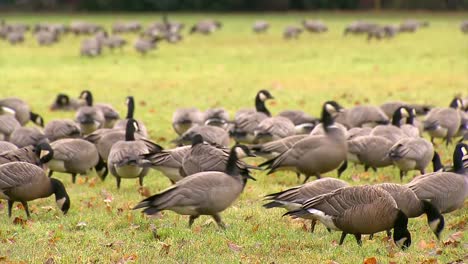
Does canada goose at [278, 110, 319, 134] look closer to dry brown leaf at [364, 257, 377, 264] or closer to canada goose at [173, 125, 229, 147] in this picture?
canada goose at [173, 125, 229, 147]

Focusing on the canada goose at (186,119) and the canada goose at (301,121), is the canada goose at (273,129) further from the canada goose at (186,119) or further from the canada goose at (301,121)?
the canada goose at (186,119)

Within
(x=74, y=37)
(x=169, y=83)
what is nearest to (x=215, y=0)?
(x=74, y=37)

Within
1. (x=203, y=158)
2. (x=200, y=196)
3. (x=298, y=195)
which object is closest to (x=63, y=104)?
(x=203, y=158)

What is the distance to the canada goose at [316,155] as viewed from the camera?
11141 mm

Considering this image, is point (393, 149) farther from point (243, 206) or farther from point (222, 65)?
point (222, 65)

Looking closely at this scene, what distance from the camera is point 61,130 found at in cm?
1346

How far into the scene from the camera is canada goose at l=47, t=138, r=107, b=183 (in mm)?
11492

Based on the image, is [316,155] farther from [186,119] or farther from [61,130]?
[61,130]

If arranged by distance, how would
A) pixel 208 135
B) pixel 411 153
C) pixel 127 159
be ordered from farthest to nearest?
1. pixel 208 135
2. pixel 411 153
3. pixel 127 159

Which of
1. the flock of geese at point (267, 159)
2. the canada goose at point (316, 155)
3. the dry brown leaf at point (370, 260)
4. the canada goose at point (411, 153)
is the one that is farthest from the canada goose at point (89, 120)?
the dry brown leaf at point (370, 260)

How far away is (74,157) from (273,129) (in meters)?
3.43

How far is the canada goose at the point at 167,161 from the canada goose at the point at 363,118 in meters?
4.75

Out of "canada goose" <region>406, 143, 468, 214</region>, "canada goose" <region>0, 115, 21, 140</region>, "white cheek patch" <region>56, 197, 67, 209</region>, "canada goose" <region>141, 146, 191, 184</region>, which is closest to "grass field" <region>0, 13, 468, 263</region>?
"white cheek patch" <region>56, 197, 67, 209</region>

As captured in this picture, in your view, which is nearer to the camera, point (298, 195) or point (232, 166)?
point (298, 195)
